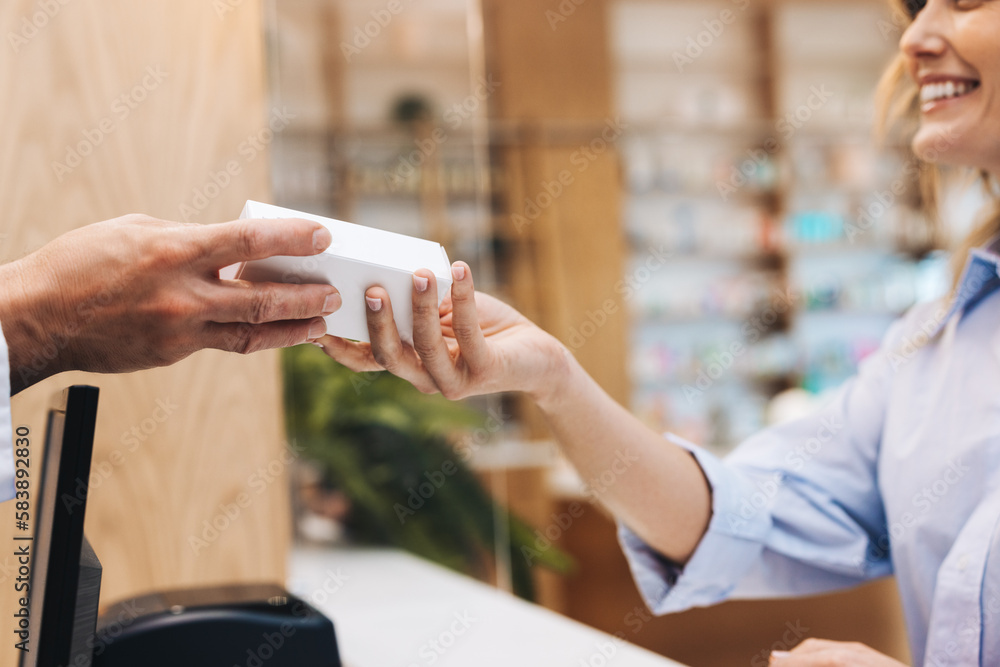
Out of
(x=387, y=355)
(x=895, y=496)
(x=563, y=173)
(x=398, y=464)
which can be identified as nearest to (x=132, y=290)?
(x=387, y=355)

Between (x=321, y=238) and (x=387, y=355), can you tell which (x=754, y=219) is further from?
(x=321, y=238)

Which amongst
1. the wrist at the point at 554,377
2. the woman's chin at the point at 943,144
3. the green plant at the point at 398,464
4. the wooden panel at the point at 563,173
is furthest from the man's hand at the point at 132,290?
the wooden panel at the point at 563,173

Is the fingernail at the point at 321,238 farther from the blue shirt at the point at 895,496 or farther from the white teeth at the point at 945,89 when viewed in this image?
the white teeth at the point at 945,89

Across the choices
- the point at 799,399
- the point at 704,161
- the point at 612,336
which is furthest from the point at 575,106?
the point at 799,399

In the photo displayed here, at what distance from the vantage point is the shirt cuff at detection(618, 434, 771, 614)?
108cm

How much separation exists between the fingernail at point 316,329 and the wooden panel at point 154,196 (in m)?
0.51

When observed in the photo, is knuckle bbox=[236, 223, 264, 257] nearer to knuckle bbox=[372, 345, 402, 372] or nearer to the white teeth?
knuckle bbox=[372, 345, 402, 372]

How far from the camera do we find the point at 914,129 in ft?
4.21

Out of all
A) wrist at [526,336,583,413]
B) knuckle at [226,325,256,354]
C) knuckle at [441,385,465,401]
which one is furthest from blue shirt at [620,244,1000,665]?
knuckle at [226,325,256,354]

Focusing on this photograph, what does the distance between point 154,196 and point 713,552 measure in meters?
0.93

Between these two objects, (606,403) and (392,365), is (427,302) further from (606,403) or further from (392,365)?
(606,403)

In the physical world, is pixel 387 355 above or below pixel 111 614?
above

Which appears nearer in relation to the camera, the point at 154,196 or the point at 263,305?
the point at 263,305

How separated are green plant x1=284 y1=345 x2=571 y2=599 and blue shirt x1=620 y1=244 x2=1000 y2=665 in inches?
50.8
